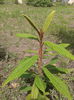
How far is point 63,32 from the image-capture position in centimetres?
754

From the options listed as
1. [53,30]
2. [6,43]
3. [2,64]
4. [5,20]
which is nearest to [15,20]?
[5,20]

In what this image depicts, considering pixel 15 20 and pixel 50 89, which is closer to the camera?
pixel 50 89

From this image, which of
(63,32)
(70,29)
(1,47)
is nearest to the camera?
(1,47)

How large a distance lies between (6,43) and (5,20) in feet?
10.7

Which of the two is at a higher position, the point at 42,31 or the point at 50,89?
the point at 42,31

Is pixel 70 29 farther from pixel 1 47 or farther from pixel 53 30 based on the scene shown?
pixel 1 47

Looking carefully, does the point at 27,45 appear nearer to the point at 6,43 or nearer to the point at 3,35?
the point at 6,43

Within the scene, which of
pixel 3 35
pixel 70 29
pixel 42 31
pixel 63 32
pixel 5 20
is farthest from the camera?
pixel 5 20

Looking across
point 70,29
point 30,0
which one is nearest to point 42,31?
point 70,29

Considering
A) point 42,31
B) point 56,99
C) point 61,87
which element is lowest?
point 56,99

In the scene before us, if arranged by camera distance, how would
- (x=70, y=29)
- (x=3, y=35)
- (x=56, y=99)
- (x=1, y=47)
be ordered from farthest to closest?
(x=70, y=29) < (x=3, y=35) < (x=1, y=47) < (x=56, y=99)

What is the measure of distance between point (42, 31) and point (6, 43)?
3956mm

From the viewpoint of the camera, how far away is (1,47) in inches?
219

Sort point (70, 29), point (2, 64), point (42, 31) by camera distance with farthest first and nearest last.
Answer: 1. point (70, 29)
2. point (2, 64)
3. point (42, 31)
